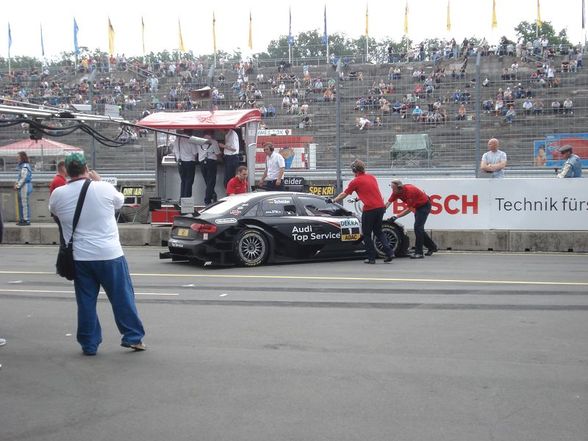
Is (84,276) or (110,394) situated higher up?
(84,276)

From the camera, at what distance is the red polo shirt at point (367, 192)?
14.5 meters

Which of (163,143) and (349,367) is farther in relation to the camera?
(163,143)

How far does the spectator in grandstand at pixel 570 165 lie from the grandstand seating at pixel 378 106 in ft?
4.26

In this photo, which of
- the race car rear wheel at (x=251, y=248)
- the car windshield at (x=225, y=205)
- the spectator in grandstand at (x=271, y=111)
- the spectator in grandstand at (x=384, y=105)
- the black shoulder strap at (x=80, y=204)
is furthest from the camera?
the spectator in grandstand at (x=271, y=111)

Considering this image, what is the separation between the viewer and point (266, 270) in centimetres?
1385

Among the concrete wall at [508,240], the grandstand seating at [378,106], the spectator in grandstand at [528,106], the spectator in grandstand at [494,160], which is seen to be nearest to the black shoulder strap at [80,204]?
the grandstand seating at [378,106]

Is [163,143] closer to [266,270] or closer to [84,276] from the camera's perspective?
[266,270]

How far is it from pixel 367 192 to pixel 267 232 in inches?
74.5

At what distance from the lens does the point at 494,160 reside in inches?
718

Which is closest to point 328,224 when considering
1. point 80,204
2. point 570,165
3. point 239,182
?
point 239,182

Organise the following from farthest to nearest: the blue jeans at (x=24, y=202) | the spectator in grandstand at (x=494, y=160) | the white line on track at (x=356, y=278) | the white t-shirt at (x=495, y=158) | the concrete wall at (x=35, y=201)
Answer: the concrete wall at (x=35, y=201)
the blue jeans at (x=24, y=202)
the white t-shirt at (x=495, y=158)
the spectator in grandstand at (x=494, y=160)
the white line on track at (x=356, y=278)

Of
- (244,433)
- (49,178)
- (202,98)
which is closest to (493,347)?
(244,433)

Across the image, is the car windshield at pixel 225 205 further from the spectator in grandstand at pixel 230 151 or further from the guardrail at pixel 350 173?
the guardrail at pixel 350 173

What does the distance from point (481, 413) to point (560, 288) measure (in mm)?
6165
